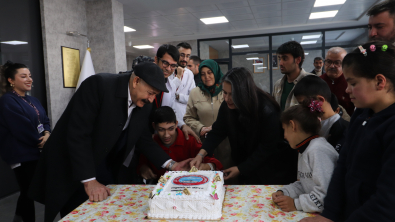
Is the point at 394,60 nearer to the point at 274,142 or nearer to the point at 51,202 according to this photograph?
the point at 274,142

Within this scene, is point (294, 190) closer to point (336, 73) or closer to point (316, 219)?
point (316, 219)

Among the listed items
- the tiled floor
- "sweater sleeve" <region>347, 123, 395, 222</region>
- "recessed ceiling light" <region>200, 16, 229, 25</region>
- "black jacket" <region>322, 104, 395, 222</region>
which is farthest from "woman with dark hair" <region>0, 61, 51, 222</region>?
"recessed ceiling light" <region>200, 16, 229, 25</region>

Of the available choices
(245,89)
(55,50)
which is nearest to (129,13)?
(55,50)

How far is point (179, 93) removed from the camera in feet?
9.39

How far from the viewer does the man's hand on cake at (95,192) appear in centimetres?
131

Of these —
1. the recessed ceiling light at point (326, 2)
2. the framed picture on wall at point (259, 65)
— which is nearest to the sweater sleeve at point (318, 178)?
the recessed ceiling light at point (326, 2)

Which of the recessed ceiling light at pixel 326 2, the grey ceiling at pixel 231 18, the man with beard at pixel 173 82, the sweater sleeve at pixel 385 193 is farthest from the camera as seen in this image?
the recessed ceiling light at pixel 326 2

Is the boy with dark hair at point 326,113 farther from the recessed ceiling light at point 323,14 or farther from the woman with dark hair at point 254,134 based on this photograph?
the recessed ceiling light at point 323,14

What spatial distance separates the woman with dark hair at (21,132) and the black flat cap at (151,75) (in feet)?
5.47

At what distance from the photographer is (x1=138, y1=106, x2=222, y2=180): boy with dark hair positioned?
1887mm

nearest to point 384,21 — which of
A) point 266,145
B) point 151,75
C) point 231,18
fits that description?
point 266,145

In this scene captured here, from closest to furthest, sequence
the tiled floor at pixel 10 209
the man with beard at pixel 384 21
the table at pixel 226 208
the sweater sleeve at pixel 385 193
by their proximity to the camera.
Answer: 1. the sweater sleeve at pixel 385 193
2. the table at pixel 226 208
3. the man with beard at pixel 384 21
4. the tiled floor at pixel 10 209

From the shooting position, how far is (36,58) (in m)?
3.63

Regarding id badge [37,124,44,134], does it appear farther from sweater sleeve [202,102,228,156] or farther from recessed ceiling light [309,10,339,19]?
recessed ceiling light [309,10,339,19]
